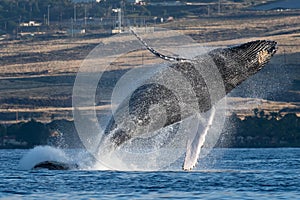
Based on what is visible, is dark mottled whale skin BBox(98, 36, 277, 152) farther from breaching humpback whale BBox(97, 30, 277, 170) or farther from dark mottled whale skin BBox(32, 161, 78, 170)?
dark mottled whale skin BBox(32, 161, 78, 170)

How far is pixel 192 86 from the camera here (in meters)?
42.5

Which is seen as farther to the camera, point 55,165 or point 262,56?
point 55,165

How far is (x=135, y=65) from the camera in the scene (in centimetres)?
15100

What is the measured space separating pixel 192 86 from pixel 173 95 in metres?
0.73

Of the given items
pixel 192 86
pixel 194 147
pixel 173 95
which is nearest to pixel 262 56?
pixel 192 86

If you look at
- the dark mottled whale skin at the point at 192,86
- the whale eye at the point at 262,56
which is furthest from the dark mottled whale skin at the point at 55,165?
the whale eye at the point at 262,56

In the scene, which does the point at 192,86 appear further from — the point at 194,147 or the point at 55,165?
the point at 55,165

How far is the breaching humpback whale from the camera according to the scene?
42.1 metres

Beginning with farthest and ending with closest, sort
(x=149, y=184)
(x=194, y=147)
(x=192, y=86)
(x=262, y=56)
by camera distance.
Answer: (x=194, y=147) < (x=262, y=56) < (x=149, y=184) < (x=192, y=86)

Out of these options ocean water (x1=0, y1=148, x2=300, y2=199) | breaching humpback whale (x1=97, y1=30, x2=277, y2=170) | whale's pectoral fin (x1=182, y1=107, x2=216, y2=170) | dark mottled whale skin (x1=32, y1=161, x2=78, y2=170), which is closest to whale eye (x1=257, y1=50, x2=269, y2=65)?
breaching humpback whale (x1=97, y1=30, x2=277, y2=170)

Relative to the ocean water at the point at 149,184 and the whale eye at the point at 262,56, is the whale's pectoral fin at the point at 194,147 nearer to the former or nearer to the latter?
the ocean water at the point at 149,184

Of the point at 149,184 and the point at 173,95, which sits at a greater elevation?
the point at 173,95

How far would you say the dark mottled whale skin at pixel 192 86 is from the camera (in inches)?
1657

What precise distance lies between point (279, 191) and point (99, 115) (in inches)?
3062
